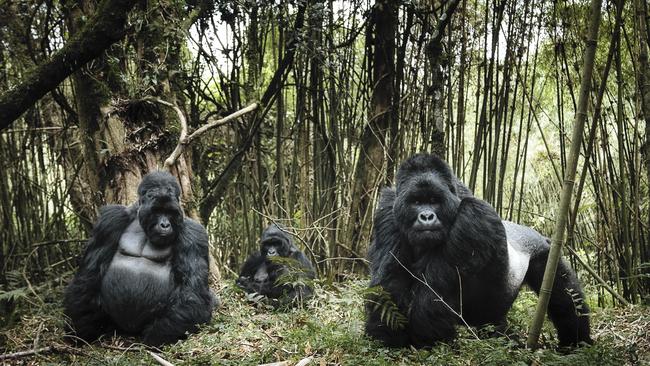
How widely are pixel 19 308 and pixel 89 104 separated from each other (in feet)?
5.39

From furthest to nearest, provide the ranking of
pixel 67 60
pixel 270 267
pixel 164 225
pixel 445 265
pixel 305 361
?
pixel 270 267 → pixel 164 225 → pixel 445 265 → pixel 67 60 → pixel 305 361

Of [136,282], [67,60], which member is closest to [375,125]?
[136,282]

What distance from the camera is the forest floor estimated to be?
3.24 m

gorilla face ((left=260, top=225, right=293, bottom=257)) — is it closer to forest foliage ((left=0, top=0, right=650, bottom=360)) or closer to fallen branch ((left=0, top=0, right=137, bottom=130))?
forest foliage ((left=0, top=0, right=650, bottom=360))

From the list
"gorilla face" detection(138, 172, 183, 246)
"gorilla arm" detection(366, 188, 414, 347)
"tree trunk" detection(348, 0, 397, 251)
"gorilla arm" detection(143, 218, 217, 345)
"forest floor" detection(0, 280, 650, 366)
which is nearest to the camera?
"forest floor" detection(0, 280, 650, 366)

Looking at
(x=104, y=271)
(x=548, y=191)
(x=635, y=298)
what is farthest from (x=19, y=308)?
(x=548, y=191)

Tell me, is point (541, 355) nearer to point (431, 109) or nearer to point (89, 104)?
point (431, 109)

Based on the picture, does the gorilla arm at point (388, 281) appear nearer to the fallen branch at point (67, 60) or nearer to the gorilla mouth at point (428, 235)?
the gorilla mouth at point (428, 235)

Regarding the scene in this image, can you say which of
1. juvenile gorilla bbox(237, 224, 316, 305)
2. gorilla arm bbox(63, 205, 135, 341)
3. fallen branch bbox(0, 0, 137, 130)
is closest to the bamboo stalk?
fallen branch bbox(0, 0, 137, 130)

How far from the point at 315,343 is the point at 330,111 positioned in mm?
3106

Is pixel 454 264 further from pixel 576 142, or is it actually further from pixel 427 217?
pixel 576 142

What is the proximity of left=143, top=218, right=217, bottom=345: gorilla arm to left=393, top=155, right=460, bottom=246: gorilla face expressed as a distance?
5.12 feet

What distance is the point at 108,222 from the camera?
4.63m

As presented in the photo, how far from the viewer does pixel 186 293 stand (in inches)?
177
